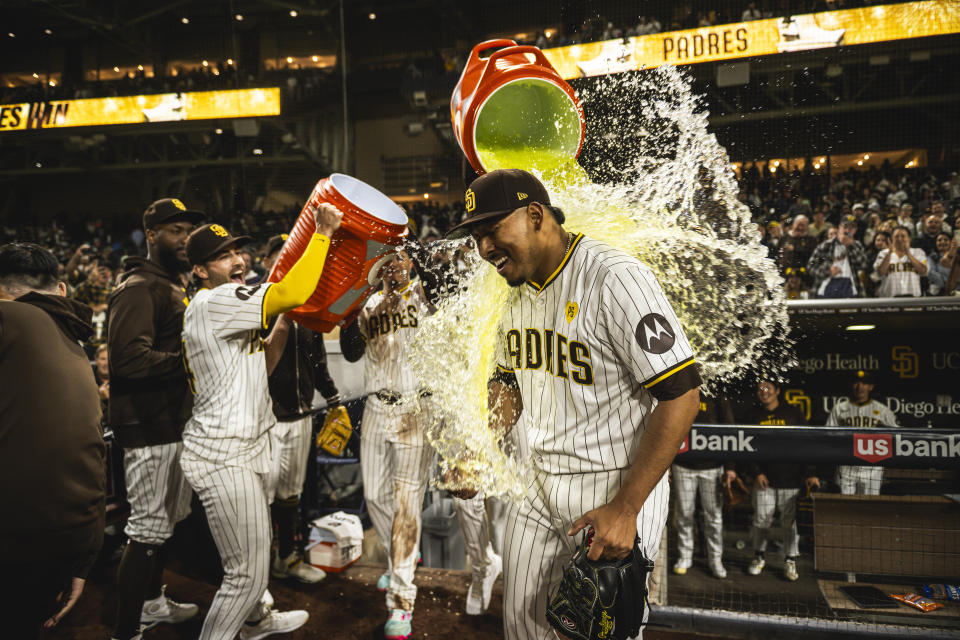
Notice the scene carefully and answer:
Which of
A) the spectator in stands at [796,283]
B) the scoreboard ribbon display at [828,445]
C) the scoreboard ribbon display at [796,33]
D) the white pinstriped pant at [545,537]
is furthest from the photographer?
the scoreboard ribbon display at [796,33]

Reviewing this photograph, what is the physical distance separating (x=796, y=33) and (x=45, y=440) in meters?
11.4

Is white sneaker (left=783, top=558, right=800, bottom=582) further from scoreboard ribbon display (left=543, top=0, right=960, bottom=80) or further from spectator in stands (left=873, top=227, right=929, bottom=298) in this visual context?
scoreboard ribbon display (left=543, top=0, right=960, bottom=80)

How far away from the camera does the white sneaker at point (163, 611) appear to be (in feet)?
10.4

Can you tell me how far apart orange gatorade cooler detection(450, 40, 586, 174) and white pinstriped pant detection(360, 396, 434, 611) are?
1690 mm

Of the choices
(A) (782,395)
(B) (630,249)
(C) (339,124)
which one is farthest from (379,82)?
(B) (630,249)

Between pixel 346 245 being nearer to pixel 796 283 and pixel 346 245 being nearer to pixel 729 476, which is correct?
pixel 729 476

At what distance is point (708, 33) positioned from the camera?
9711 mm

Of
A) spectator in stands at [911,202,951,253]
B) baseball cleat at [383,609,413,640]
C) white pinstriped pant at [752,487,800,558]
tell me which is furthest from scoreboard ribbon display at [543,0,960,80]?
baseball cleat at [383,609,413,640]

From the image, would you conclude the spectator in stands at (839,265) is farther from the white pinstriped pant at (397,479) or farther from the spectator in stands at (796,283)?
the white pinstriped pant at (397,479)

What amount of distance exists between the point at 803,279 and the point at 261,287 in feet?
18.4

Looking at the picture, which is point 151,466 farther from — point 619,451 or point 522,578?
point 619,451

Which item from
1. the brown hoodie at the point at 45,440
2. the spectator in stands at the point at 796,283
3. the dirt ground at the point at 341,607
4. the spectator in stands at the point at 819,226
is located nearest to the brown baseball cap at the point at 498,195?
the brown hoodie at the point at 45,440

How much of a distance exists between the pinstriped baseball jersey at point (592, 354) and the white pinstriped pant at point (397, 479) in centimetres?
143

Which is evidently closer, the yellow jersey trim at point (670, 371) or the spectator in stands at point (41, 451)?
the yellow jersey trim at point (670, 371)
